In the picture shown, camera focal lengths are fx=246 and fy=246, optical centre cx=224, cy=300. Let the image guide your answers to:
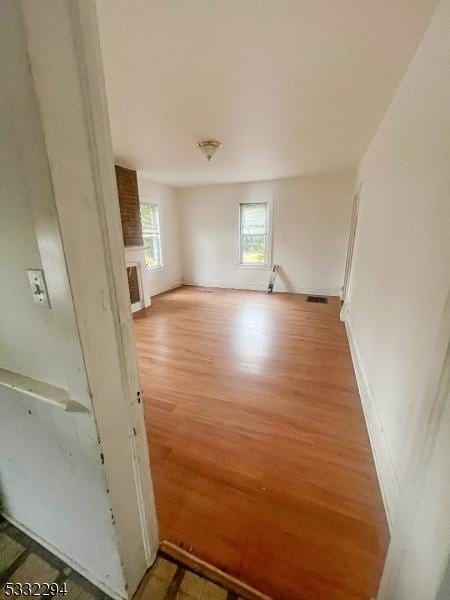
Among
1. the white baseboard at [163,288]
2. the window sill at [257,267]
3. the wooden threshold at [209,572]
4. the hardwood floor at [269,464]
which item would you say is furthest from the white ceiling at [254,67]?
Result: the white baseboard at [163,288]

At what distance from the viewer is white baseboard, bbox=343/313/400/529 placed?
120 centimetres

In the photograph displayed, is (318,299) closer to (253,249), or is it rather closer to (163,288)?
(253,249)

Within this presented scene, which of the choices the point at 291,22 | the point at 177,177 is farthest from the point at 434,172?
the point at 177,177

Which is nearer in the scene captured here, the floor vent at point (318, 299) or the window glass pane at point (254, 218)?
the floor vent at point (318, 299)

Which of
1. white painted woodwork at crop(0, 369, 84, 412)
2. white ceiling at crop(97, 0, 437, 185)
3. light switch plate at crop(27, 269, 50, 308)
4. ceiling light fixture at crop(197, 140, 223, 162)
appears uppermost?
white ceiling at crop(97, 0, 437, 185)

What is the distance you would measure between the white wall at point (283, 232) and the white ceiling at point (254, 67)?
188 centimetres

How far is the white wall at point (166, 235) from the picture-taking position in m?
5.04

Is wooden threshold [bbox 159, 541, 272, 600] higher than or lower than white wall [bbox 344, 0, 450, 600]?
lower

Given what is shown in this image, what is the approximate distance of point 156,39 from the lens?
4.55 ft

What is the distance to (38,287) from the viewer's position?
67cm

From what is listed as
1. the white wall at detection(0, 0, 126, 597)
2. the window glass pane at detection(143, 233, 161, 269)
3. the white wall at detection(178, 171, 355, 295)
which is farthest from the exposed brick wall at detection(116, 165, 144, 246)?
the white wall at detection(0, 0, 126, 597)

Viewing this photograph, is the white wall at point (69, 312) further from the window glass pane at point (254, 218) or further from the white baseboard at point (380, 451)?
the window glass pane at point (254, 218)

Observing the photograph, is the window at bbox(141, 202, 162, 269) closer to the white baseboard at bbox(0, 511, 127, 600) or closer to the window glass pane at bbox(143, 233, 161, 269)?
the window glass pane at bbox(143, 233, 161, 269)

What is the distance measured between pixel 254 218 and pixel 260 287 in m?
1.55
